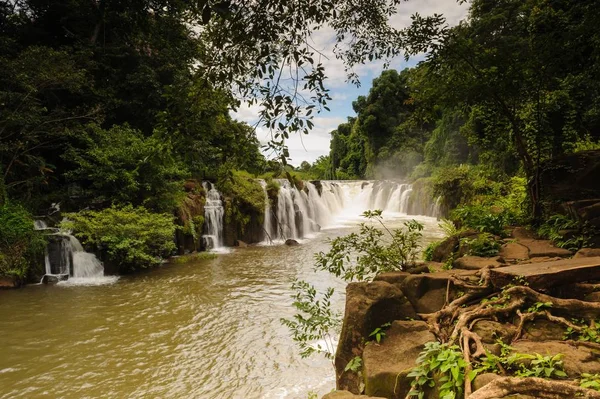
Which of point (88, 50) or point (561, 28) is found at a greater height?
point (88, 50)

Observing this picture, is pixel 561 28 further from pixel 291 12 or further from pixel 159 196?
pixel 159 196

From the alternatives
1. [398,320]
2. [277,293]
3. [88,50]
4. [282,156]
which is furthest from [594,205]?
[88,50]

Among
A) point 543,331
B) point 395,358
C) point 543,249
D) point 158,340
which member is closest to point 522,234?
point 543,249

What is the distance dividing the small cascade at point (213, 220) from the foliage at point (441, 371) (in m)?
12.7

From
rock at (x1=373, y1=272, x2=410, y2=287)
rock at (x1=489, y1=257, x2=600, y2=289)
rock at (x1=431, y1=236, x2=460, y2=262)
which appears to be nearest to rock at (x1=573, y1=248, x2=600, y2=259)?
rock at (x1=489, y1=257, x2=600, y2=289)

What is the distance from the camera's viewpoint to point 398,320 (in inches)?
122

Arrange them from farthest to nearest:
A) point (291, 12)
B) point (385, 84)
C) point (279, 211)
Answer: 1. point (385, 84)
2. point (279, 211)
3. point (291, 12)

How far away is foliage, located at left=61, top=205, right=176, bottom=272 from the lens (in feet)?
32.5

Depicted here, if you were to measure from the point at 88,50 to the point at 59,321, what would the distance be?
9.76 m

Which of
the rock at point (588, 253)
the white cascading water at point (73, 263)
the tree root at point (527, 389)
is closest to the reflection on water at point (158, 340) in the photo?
the white cascading water at point (73, 263)

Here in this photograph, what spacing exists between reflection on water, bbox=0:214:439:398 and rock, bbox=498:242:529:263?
9.77 ft

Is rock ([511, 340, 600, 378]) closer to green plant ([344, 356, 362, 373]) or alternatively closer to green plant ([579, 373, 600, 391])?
Result: green plant ([579, 373, 600, 391])

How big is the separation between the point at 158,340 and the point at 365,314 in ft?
15.8

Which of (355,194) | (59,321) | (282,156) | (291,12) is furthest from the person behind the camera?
(355,194)
